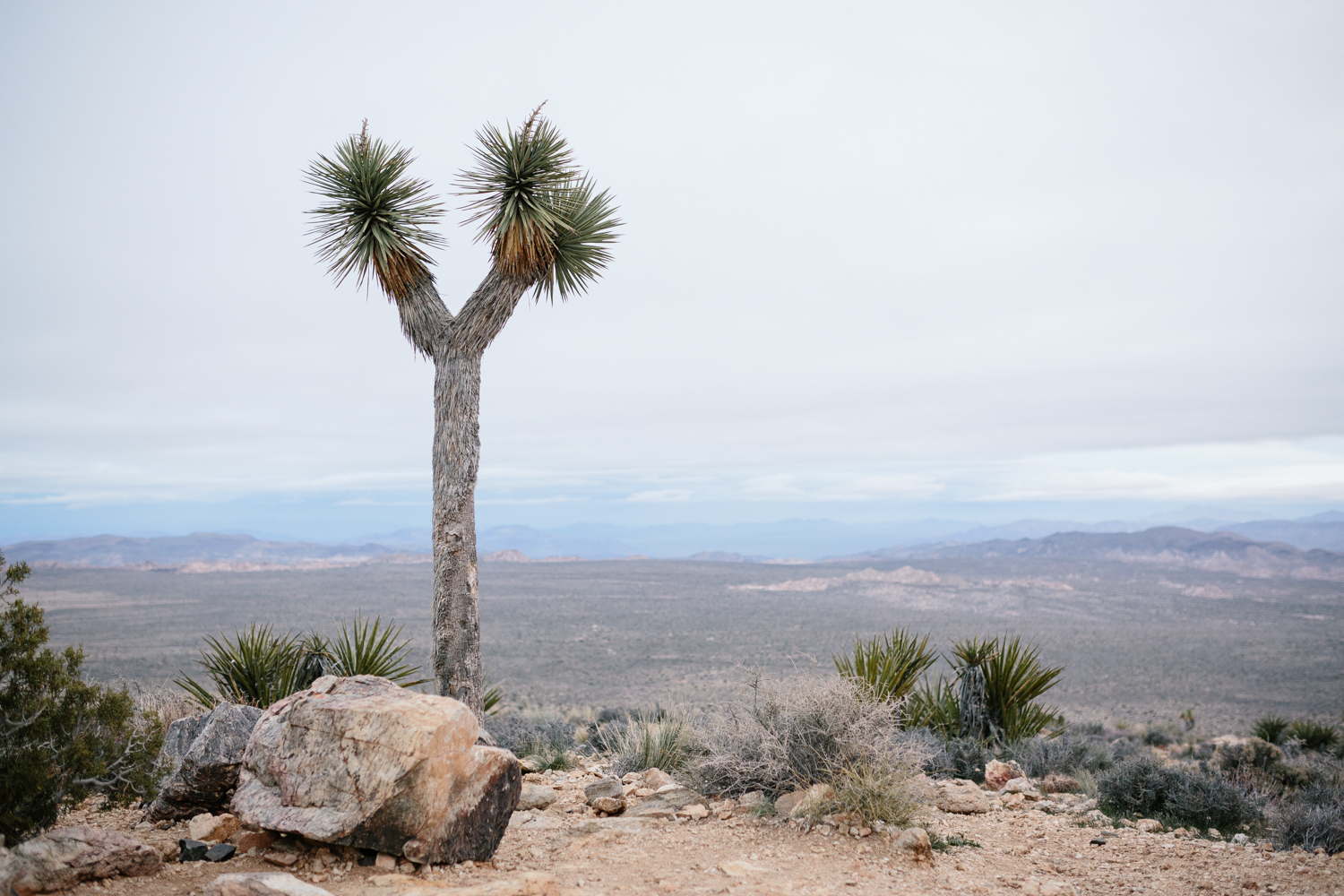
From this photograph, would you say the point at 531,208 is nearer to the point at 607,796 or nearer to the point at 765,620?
the point at 607,796

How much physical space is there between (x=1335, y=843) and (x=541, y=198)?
960 cm

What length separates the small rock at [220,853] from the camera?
14.9ft

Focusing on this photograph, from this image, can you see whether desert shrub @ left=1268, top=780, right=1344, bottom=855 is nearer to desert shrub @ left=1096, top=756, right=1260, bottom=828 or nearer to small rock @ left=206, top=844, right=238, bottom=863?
desert shrub @ left=1096, top=756, right=1260, bottom=828

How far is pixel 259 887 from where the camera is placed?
3.72 meters

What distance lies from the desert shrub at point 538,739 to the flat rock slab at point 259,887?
463 centimetres

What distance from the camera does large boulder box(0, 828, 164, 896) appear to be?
381 cm

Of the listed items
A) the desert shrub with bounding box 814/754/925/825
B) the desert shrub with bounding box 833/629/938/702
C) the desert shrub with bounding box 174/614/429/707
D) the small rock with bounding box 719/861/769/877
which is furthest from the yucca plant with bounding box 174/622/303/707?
the desert shrub with bounding box 833/629/938/702

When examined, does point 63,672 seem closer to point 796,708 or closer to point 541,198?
point 796,708

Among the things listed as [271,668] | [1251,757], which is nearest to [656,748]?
[271,668]

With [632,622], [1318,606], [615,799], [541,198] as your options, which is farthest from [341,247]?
[1318,606]

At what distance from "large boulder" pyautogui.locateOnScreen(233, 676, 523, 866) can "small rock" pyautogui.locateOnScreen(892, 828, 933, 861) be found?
9.08ft

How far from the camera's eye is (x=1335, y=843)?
5.63 metres

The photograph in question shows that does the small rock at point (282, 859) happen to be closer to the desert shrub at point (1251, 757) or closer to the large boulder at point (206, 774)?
the large boulder at point (206, 774)

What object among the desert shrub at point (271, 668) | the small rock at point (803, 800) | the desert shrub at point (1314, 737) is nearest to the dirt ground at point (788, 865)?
the small rock at point (803, 800)
